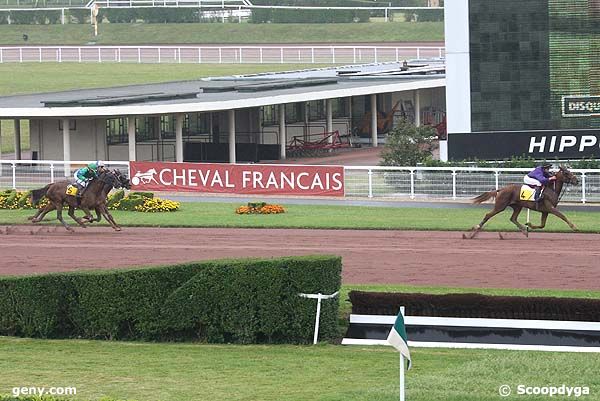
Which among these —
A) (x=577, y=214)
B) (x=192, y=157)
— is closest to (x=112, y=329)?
(x=577, y=214)

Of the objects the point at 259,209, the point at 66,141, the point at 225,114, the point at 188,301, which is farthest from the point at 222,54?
the point at 188,301

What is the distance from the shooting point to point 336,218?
90.3 ft

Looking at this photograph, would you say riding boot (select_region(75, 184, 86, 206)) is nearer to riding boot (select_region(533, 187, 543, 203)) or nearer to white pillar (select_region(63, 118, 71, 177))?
riding boot (select_region(533, 187, 543, 203))

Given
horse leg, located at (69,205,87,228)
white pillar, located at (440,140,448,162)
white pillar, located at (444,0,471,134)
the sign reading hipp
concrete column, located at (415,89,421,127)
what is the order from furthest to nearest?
1. concrete column, located at (415,89,421,127)
2. white pillar, located at (440,140,448,162)
3. the sign reading hipp
4. white pillar, located at (444,0,471,134)
5. horse leg, located at (69,205,87,228)

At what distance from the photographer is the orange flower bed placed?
2853 cm

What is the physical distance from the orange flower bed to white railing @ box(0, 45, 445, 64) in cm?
4077

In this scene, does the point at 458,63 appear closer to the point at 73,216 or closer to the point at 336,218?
the point at 336,218

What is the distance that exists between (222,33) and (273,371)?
224 feet

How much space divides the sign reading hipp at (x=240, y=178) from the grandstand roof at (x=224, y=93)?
3.94 metres

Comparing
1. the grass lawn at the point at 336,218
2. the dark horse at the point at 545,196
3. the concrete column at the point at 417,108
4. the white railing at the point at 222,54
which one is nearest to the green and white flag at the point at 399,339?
the dark horse at the point at 545,196

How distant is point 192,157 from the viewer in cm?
4172

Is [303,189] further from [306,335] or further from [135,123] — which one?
[306,335]

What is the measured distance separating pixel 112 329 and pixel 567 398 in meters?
5.69

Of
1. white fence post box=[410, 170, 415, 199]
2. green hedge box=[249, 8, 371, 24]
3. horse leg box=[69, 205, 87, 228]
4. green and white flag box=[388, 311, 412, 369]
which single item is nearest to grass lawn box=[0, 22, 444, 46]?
green hedge box=[249, 8, 371, 24]
